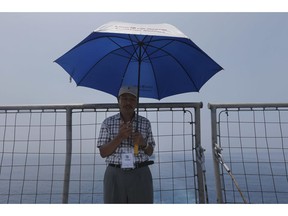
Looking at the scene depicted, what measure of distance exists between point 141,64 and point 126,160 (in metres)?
1.30

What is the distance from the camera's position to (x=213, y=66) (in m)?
3.48

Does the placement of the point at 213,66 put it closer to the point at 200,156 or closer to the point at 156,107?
the point at 156,107

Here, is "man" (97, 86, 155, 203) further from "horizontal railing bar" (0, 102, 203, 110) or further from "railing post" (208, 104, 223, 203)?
"railing post" (208, 104, 223, 203)

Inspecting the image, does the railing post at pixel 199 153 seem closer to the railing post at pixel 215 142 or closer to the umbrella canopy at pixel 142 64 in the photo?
the railing post at pixel 215 142

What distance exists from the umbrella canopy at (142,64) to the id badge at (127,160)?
0.78m

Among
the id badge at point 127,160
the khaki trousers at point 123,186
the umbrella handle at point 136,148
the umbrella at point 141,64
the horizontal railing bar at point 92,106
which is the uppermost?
the umbrella at point 141,64

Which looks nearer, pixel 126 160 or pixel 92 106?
pixel 126 160

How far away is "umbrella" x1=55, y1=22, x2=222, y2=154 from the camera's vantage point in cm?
336

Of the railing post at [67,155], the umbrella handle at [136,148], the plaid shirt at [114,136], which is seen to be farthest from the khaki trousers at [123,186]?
the railing post at [67,155]

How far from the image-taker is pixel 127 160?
122 inches

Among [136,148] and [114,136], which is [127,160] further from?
[114,136]

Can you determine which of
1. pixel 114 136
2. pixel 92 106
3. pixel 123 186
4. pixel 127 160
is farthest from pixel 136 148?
pixel 92 106

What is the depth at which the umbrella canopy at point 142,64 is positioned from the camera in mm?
3363

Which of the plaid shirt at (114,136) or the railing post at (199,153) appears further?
the railing post at (199,153)
